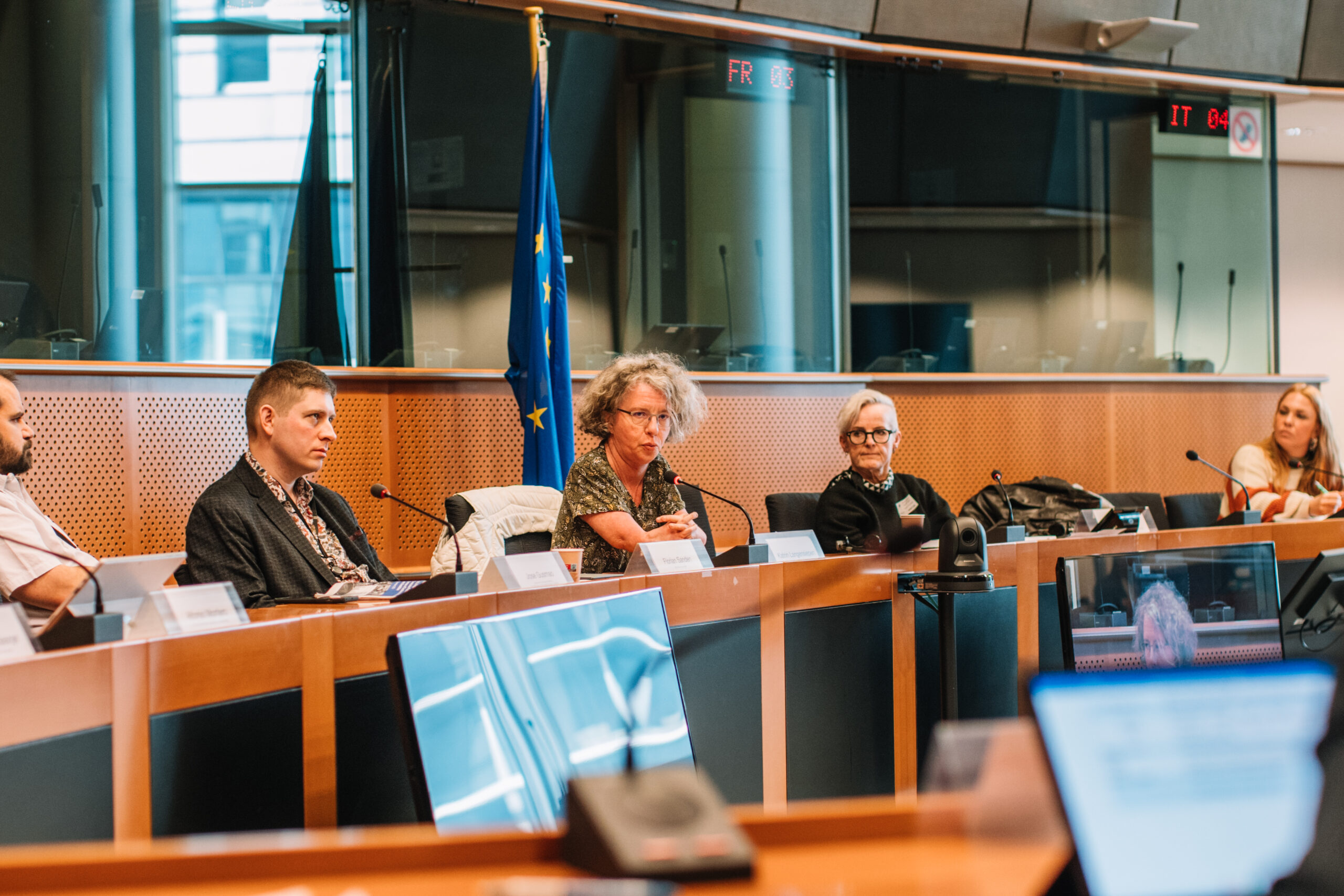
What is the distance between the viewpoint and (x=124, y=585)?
1547 millimetres

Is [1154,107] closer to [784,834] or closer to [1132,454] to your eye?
[1132,454]

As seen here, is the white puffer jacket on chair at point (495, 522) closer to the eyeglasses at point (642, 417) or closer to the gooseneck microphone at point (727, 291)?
the eyeglasses at point (642, 417)

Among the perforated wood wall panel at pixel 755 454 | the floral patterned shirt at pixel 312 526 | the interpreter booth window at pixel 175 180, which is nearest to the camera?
the floral patterned shirt at pixel 312 526

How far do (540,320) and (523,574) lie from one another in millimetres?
2403

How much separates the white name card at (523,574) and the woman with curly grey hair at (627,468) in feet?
2.39

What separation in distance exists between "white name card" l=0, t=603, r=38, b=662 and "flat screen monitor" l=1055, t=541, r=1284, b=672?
184 centimetres

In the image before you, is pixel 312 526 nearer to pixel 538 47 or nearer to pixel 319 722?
pixel 319 722

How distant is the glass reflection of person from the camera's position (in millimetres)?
2436

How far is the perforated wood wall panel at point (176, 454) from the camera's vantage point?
12.1 feet

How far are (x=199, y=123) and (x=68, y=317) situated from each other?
3.10ft

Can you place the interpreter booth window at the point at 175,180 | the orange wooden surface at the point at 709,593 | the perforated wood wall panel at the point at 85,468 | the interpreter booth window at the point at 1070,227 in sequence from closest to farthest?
the orange wooden surface at the point at 709,593, the perforated wood wall panel at the point at 85,468, the interpreter booth window at the point at 175,180, the interpreter booth window at the point at 1070,227

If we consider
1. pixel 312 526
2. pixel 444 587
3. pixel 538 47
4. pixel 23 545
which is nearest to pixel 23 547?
pixel 23 545

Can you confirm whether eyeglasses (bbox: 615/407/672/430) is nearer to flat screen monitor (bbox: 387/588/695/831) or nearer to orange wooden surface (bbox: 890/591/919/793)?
orange wooden surface (bbox: 890/591/919/793)

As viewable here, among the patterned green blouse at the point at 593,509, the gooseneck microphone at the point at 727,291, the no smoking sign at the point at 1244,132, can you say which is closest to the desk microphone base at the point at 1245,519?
the patterned green blouse at the point at 593,509
